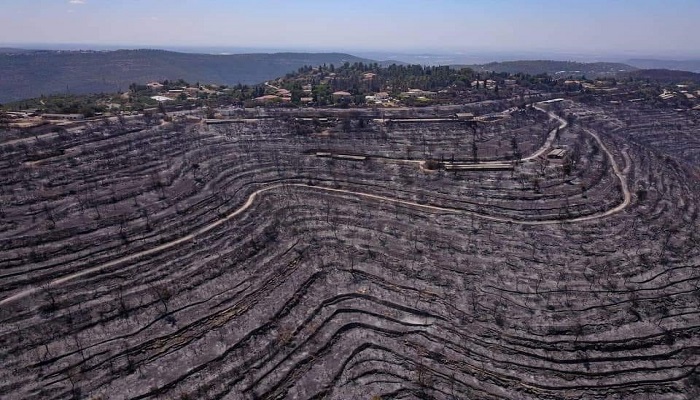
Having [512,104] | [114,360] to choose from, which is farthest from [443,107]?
[114,360]

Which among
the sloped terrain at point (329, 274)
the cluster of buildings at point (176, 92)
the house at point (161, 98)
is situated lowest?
the sloped terrain at point (329, 274)

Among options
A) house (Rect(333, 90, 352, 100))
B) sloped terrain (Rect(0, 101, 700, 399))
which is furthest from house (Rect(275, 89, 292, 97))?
sloped terrain (Rect(0, 101, 700, 399))

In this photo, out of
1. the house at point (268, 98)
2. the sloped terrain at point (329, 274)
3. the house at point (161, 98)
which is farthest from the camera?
the house at point (268, 98)

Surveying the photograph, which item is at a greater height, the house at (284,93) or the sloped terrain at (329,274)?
the house at (284,93)

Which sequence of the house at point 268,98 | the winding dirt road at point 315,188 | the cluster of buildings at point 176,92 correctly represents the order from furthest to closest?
the house at point 268,98 → the cluster of buildings at point 176,92 → the winding dirt road at point 315,188

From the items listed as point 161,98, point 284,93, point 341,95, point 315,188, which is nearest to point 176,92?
point 161,98

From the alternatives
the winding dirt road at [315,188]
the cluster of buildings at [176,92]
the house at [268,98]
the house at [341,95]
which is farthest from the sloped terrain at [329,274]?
the house at [341,95]

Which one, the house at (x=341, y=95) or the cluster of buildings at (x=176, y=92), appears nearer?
the cluster of buildings at (x=176, y=92)

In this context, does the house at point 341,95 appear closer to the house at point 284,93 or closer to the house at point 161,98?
the house at point 284,93

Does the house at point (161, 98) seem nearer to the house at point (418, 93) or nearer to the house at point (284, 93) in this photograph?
the house at point (284, 93)

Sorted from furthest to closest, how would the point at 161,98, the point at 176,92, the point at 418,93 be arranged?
the point at 418,93
the point at 176,92
the point at 161,98

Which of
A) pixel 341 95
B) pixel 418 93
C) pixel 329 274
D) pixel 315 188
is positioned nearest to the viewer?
pixel 329 274

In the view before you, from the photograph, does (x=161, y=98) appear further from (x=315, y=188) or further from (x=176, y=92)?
(x=315, y=188)

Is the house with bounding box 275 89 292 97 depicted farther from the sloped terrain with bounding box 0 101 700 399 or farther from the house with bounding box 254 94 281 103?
the sloped terrain with bounding box 0 101 700 399
